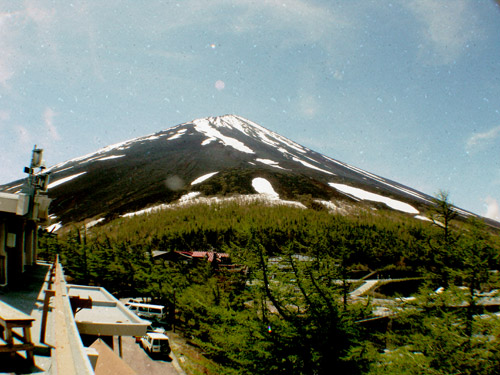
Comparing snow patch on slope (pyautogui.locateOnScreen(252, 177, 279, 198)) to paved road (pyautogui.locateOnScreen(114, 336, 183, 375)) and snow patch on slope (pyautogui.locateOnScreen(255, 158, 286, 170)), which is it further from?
paved road (pyautogui.locateOnScreen(114, 336, 183, 375))

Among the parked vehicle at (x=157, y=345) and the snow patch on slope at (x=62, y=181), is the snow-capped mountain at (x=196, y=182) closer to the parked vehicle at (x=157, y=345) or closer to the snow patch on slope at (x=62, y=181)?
the snow patch on slope at (x=62, y=181)

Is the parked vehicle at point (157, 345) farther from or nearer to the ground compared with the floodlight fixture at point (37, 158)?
nearer to the ground

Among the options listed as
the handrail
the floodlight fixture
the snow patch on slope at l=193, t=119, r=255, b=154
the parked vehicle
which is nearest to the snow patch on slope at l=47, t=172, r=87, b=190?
the snow patch on slope at l=193, t=119, r=255, b=154

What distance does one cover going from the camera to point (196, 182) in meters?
72.9

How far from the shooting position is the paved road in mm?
14248

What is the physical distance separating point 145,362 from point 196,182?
59.3 m

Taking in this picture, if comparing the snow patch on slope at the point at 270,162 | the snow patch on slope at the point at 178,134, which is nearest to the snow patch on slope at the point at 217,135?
the snow patch on slope at the point at 178,134

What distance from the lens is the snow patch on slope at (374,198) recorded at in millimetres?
68812

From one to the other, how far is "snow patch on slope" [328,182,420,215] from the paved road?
6378 cm

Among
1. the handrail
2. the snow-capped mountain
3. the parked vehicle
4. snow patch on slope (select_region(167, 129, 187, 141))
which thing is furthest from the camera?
snow patch on slope (select_region(167, 129, 187, 141))

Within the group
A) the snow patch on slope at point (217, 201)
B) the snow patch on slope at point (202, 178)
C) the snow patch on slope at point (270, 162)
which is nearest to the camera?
the snow patch on slope at point (217, 201)

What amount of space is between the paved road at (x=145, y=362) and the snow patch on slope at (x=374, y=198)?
63.8 metres

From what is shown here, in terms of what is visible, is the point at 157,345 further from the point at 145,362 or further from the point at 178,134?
the point at 178,134

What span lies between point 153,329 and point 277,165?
70989 mm
